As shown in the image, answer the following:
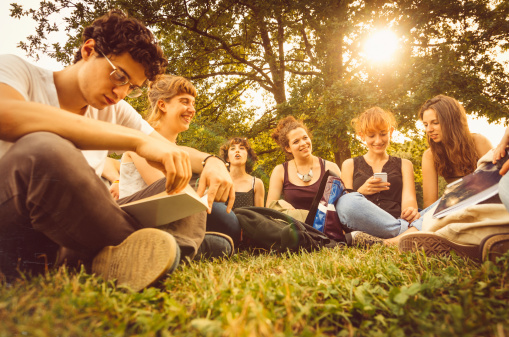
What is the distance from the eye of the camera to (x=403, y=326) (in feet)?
3.38

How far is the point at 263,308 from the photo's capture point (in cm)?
103

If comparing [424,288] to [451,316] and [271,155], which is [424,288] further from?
[271,155]

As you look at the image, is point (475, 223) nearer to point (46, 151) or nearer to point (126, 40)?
point (46, 151)

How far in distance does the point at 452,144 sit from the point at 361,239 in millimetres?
1928

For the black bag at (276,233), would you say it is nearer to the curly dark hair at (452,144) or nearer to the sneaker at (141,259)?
the sneaker at (141,259)

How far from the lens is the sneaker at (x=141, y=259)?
127 cm

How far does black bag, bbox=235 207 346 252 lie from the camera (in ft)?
8.89

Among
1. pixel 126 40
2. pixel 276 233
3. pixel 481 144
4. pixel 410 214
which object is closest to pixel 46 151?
pixel 126 40

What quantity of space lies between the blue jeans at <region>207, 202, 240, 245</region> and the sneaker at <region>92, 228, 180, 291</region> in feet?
4.19

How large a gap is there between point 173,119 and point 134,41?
4.92 feet

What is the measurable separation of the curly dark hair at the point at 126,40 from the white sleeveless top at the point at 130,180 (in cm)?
95

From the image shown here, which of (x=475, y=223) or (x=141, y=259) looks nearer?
(x=141, y=259)

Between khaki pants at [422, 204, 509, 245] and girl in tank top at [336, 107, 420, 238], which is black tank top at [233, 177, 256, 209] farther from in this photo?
khaki pants at [422, 204, 509, 245]

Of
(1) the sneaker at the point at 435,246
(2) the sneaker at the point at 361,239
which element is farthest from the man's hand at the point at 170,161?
(2) the sneaker at the point at 361,239
